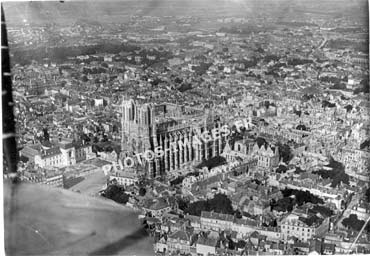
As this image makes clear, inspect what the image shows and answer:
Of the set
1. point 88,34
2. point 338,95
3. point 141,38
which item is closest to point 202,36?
point 141,38

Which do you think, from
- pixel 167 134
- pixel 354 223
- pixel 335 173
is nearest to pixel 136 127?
pixel 167 134

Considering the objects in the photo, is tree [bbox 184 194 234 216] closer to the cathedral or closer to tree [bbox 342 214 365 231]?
the cathedral

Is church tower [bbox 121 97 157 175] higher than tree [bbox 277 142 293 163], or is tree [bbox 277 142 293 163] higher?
church tower [bbox 121 97 157 175]

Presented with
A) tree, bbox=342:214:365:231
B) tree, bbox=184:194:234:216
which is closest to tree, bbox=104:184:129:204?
tree, bbox=184:194:234:216

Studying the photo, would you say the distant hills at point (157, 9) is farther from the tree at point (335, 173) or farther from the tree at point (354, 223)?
the tree at point (354, 223)

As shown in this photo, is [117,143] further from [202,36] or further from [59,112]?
[202,36]

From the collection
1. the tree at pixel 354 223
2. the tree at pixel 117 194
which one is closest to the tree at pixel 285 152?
the tree at pixel 354 223

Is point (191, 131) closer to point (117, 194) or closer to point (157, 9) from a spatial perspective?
point (117, 194)
